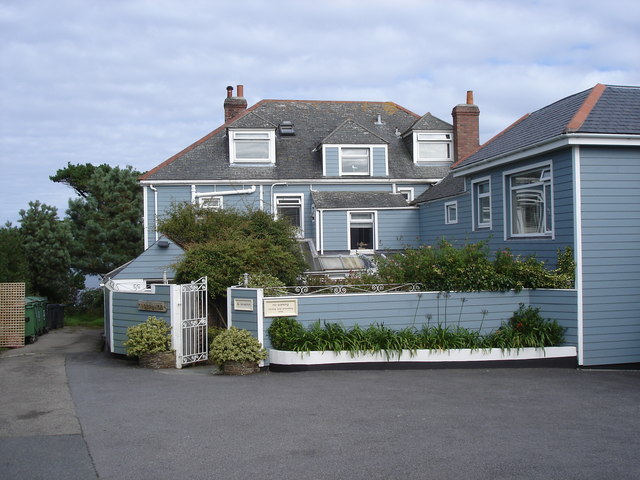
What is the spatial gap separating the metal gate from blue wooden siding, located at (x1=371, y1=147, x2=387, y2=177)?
1269 centimetres

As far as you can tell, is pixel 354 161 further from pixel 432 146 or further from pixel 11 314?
pixel 11 314

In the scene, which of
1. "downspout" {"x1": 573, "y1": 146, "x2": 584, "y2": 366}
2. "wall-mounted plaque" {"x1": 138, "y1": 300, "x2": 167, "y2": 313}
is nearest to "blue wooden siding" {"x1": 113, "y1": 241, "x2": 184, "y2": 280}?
"wall-mounted plaque" {"x1": 138, "y1": 300, "x2": 167, "y2": 313}

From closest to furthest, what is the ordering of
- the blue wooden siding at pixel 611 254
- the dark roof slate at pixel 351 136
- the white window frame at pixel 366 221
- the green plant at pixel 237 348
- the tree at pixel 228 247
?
the green plant at pixel 237 348
the blue wooden siding at pixel 611 254
the tree at pixel 228 247
the white window frame at pixel 366 221
the dark roof slate at pixel 351 136

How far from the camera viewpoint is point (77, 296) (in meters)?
32.6

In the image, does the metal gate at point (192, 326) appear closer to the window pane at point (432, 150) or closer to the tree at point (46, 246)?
the window pane at point (432, 150)

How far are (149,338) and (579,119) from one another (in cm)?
1013

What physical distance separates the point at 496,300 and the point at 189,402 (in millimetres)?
6822

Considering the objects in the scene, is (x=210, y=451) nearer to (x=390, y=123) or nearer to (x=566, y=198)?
(x=566, y=198)

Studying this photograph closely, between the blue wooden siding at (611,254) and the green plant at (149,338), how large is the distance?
8.67 m

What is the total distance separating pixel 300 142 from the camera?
26.5 m

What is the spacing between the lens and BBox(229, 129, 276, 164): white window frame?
24.8 meters

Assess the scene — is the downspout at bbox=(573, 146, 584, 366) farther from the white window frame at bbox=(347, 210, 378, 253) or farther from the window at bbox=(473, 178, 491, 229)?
the white window frame at bbox=(347, 210, 378, 253)

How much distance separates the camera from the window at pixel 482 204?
16.9 m

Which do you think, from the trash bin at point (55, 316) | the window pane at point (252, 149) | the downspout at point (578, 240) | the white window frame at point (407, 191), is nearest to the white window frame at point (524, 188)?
the downspout at point (578, 240)
